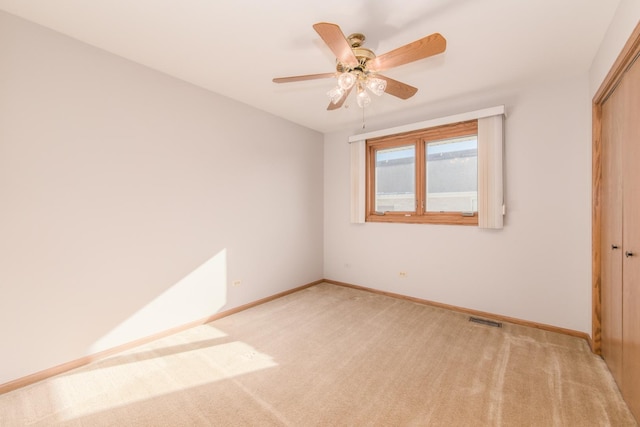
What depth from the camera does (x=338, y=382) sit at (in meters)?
2.02

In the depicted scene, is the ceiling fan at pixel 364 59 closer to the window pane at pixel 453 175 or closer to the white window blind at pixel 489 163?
the white window blind at pixel 489 163

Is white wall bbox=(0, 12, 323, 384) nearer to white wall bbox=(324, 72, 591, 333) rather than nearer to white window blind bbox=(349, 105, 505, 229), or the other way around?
white wall bbox=(324, 72, 591, 333)

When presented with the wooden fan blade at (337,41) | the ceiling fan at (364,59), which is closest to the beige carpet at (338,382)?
the ceiling fan at (364,59)

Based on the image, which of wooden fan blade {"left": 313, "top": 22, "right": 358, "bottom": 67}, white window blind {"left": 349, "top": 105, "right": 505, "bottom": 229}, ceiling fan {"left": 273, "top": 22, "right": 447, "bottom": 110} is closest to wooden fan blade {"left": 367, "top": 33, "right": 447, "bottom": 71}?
ceiling fan {"left": 273, "top": 22, "right": 447, "bottom": 110}

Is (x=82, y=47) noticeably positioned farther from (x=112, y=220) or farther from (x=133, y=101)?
(x=112, y=220)

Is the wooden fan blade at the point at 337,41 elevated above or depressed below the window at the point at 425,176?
above

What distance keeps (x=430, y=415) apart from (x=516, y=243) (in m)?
2.21

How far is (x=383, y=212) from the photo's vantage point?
13.7 ft

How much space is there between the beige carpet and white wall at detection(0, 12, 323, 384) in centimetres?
37

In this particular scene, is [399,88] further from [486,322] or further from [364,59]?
[486,322]

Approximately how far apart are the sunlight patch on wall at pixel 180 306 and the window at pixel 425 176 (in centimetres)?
234

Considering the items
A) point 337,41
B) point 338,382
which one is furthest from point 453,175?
point 338,382

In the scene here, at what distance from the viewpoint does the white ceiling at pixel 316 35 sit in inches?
72.2

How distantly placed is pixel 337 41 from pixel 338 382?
7.48 ft
